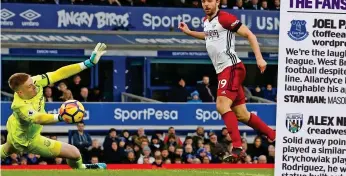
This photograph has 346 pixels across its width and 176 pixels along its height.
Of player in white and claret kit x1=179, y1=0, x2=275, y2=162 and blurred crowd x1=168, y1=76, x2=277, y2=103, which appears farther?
blurred crowd x1=168, y1=76, x2=277, y2=103

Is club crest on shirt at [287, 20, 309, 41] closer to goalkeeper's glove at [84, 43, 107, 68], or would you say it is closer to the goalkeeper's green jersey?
the goalkeeper's green jersey

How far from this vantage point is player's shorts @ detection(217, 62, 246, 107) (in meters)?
13.3

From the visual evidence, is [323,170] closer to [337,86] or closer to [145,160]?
[337,86]

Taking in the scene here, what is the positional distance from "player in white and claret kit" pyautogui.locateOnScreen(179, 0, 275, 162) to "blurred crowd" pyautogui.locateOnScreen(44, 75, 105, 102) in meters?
11.6

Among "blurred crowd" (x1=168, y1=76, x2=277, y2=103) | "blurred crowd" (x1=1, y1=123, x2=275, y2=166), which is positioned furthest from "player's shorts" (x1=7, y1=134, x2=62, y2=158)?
"blurred crowd" (x1=168, y1=76, x2=277, y2=103)

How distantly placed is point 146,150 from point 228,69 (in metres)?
9.94

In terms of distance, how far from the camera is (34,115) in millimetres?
13094

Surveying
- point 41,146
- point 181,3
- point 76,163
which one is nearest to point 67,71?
point 41,146

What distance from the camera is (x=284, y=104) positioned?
25.2 feet

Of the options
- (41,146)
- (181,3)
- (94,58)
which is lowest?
(41,146)

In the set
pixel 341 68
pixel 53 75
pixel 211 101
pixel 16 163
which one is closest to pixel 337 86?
pixel 341 68

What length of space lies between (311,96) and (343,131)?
347mm

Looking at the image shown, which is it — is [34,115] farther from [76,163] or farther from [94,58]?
[76,163]

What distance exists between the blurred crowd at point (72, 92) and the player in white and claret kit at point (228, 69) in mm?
11604
